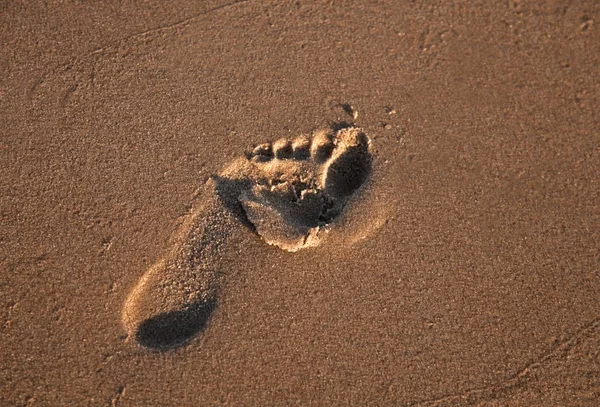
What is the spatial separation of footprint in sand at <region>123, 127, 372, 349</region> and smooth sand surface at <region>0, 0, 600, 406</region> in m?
0.06

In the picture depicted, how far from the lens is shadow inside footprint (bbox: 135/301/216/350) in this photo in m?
2.27

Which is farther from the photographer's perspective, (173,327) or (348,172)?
(348,172)

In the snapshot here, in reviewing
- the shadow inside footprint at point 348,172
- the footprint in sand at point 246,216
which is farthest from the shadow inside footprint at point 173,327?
the shadow inside footprint at point 348,172

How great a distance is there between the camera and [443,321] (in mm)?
2328

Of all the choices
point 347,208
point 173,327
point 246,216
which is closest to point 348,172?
point 347,208

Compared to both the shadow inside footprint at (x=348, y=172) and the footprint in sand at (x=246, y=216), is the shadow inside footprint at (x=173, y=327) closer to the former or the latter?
the footprint in sand at (x=246, y=216)

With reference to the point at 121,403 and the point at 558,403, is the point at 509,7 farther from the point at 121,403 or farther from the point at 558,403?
the point at 121,403

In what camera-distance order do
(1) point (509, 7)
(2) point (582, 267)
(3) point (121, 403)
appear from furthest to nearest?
(1) point (509, 7) < (2) point (582, 267) < (3) point (121, 403)

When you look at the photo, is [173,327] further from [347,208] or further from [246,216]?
[347,208]

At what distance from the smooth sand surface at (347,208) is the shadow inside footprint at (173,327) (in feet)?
0.16

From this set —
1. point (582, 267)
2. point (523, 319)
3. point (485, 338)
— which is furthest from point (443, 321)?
point (582, 267)

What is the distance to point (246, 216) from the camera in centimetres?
234

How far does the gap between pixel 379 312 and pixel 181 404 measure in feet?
3.17

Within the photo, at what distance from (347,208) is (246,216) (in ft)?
1.53
